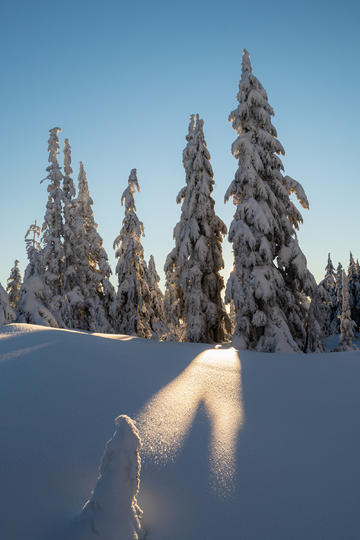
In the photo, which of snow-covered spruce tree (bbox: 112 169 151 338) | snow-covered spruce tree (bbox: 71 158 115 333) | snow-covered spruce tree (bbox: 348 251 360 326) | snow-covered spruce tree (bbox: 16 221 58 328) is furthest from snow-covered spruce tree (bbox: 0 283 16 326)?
snow-covered spruce tree (bbox: 348 251 360 326)

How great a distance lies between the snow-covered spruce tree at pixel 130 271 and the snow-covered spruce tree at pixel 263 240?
9910 mm

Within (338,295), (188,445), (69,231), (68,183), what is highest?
(68,183)

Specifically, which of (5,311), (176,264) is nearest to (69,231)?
(176,264)

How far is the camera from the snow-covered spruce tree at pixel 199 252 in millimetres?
17625

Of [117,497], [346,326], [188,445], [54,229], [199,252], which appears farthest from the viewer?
[346,326]

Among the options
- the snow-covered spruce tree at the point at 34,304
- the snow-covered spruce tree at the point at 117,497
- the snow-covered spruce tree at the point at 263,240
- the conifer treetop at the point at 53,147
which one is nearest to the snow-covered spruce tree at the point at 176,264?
the snow-covered spruce tree at the point at 263,240

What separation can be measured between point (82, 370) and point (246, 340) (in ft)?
32.8

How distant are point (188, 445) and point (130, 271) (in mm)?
20766

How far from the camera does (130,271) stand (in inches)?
923

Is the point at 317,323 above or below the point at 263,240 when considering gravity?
below

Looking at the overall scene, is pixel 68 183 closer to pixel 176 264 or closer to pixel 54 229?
pixel 54 229

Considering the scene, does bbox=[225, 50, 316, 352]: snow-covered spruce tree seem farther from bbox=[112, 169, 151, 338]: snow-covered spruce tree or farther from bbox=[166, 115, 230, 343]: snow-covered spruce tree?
bbox=[112, 169, 151, 338]: snow-covered spruce tree

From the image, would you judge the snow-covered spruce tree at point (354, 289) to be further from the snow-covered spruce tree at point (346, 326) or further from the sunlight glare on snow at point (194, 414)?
the sunlight glare on snow at point (194, 414)

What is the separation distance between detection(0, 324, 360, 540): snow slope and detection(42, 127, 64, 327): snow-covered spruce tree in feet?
59.0
